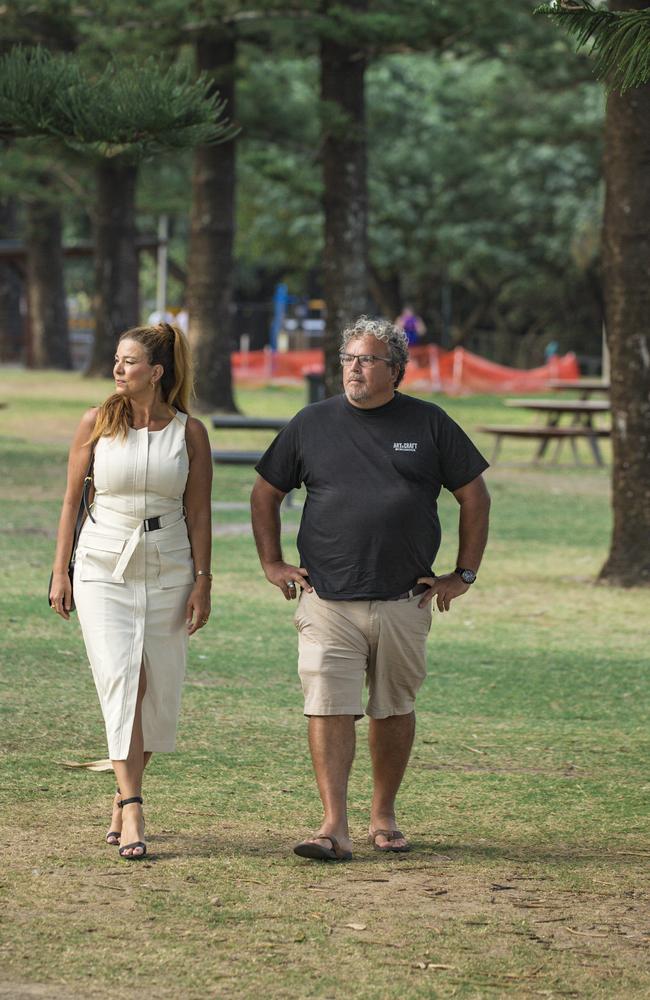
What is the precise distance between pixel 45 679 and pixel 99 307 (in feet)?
96.2

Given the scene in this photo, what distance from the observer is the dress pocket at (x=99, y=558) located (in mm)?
6086

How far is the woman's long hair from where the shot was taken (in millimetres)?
6148

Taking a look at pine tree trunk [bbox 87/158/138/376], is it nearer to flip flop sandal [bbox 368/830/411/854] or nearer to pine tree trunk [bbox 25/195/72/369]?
pine tree trunk [bbox 25/195/72/369]

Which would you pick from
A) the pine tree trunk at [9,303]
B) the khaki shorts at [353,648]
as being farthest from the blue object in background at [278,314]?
the khaki shorts at [353,648]

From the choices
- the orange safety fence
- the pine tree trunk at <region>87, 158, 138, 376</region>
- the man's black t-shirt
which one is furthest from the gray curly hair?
the pine tree trunk at <region>87, 158, 138, 376</region>

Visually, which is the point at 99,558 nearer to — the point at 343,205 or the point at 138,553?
the point at 138,553

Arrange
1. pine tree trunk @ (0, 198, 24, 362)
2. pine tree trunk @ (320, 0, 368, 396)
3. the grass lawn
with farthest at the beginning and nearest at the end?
pine tree trunk @ (0, 198, 24, 362), pine tree trunk @ (320, 0, 368, 396), the grass lawn

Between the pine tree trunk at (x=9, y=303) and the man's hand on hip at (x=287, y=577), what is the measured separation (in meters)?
45.4

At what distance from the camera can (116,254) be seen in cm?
3744

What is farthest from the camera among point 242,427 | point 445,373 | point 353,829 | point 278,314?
point 278,314

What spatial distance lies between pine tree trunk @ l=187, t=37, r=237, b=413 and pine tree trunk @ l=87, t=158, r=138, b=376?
926 cm

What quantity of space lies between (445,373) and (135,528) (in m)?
34.8

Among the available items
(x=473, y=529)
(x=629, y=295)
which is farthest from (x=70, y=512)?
(x=629, y=295)

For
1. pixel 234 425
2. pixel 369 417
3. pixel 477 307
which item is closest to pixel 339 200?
pixel 234 425
